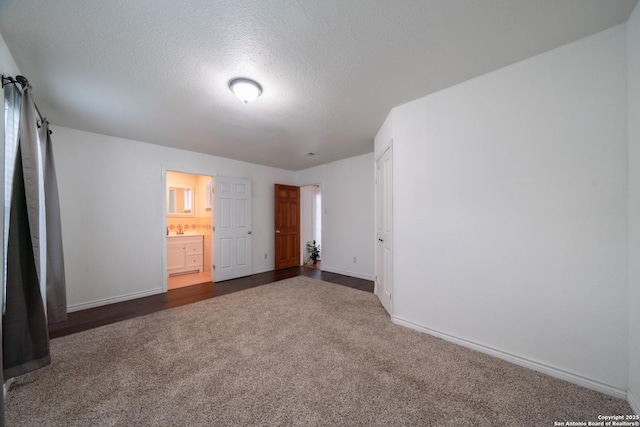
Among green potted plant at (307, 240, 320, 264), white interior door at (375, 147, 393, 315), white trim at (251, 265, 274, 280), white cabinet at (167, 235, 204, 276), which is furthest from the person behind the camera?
green potted plant at (307, 240, 320, 264)

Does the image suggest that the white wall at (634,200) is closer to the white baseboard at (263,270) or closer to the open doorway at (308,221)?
the open doorway at (308,221)

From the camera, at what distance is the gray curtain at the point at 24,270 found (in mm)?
1578

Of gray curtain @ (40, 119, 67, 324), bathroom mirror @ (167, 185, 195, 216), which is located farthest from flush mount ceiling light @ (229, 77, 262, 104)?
bathroom mirror @ (167, 185, 195, 216)

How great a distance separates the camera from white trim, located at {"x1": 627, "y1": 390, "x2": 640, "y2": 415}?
140cm

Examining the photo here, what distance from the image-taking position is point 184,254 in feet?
16.6

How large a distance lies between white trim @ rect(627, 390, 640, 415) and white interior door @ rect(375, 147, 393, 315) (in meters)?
1.72

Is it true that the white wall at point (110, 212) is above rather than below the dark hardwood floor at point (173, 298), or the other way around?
above

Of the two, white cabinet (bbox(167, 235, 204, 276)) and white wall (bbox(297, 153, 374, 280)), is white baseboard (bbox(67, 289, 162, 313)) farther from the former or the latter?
white wall (bbox(297, 153, 374, 280))

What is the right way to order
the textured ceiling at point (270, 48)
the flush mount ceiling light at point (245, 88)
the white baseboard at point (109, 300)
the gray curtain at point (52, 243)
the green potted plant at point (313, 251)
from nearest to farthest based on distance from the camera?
the textured ceiling at point (270, 48)
the flush mount ceiling light at point (245, 88)
the gray curtain at point (52, 243)
the white baseboard at point (109, 300)
the green potted plant at point (313, 251)

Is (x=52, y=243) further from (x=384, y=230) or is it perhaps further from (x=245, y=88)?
(x=384, y=230)

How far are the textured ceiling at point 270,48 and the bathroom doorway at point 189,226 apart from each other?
258cm

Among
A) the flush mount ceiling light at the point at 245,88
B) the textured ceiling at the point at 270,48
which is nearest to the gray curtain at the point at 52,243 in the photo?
the textured ceiling at the point at 270,48

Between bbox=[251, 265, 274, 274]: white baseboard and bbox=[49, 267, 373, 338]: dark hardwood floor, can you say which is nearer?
bbox=[49, 267, 373, 338]: dark hardwood floor

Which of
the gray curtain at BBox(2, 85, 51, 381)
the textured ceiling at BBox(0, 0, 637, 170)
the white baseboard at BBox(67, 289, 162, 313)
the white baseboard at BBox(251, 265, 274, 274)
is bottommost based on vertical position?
the white baseboard at BBox(251, 265, 274, 274)
